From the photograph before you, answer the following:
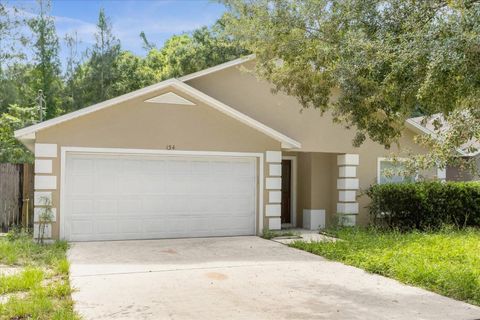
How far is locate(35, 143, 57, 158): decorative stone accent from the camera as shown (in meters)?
11.3

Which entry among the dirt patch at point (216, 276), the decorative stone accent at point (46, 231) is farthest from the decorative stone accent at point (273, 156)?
the decorative stone accent at point (46, 231)

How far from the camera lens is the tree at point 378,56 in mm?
5953

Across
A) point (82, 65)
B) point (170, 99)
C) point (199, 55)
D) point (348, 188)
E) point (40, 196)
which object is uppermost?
point (82, 65)

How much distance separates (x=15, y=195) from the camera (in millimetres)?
12828

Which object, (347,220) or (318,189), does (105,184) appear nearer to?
(318,189)

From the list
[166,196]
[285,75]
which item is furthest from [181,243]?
[285,75]

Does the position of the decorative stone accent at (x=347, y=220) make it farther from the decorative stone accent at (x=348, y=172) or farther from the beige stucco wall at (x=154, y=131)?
the beige stucco wall at (x=154, y=131)

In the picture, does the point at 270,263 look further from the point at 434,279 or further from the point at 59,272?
the point at 59,272

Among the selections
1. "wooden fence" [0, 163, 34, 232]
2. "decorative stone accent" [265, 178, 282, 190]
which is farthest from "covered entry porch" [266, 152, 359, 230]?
"wooden fence" [0, 163, 34, 232]

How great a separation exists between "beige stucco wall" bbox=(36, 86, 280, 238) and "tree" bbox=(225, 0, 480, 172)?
2.71 m

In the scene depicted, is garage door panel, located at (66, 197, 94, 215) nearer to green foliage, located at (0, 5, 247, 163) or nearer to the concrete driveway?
the concrete driveway

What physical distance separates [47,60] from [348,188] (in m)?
22.8

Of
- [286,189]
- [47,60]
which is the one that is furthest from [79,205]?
[47,60]

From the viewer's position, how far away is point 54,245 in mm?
10805
